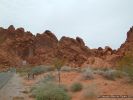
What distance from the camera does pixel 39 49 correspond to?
4227 inches

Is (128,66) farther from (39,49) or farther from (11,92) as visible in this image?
(39,49)

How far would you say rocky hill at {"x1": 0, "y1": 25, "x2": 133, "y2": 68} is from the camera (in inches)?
3733

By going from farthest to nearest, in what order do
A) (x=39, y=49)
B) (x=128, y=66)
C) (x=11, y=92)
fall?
1. (x=39, y=49)
2. (x=128, y=66)
3. (x=11, y=92)

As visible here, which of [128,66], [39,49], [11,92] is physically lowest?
[11,92]

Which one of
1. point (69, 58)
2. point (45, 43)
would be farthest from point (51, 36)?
point (69, 58)

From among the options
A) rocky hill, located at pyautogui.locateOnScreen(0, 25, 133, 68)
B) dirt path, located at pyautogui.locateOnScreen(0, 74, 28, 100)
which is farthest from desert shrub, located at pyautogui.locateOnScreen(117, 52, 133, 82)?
rocky hill, located at pyautogui.locateOnScreen(0, 25, 133, 68)

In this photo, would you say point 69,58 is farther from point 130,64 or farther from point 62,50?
point 130,64

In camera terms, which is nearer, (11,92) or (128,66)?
(11,92)

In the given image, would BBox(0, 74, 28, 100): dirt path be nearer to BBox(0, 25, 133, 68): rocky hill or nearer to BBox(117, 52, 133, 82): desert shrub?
BBox(117, 52, 133, 82): desert shrub

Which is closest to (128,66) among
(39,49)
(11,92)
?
(11,92)

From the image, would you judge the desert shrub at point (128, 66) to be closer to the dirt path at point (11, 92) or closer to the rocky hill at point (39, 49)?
the dirt path at point (11, 92)

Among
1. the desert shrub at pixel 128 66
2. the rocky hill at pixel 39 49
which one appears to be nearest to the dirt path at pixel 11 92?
the desert shrub at pixel 128 66

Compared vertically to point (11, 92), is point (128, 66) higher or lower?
higher

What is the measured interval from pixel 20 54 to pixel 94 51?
24237mm
